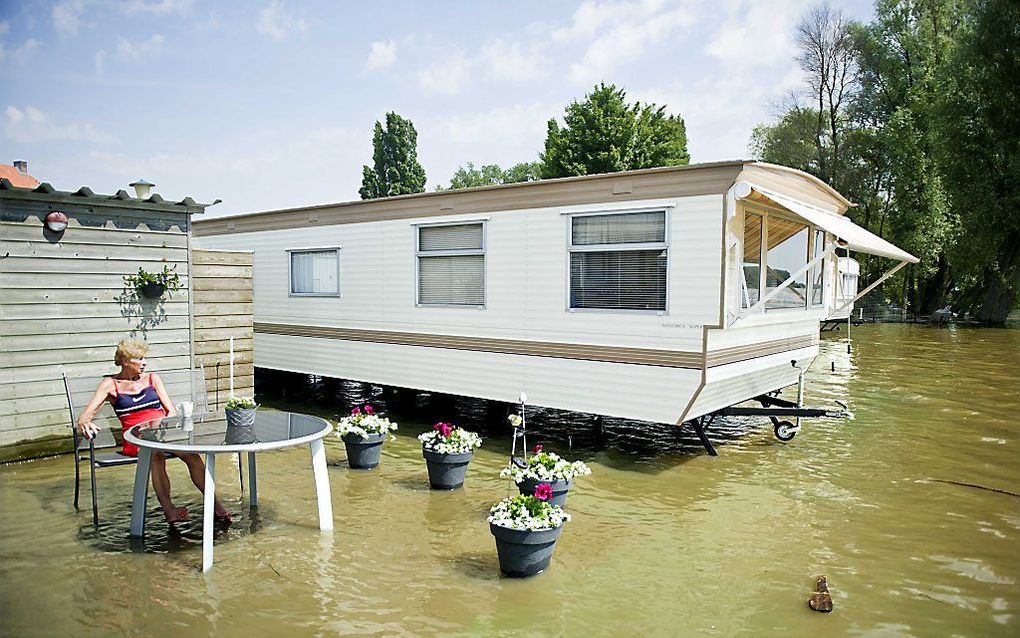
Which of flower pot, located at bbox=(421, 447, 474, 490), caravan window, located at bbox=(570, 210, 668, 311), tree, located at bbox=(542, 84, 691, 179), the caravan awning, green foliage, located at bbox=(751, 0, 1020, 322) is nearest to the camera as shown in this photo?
flower pot, located at bbox=(421, 447, 474, 490)

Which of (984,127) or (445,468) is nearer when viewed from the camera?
(445,468)

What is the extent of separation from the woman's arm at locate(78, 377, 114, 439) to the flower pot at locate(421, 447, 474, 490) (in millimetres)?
2598

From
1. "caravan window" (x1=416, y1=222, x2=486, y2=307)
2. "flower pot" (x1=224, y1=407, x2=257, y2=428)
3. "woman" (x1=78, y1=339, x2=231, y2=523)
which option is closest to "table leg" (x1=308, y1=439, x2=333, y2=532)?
"flower pot" (x1=224, y1=407, x2=257, y2=428)

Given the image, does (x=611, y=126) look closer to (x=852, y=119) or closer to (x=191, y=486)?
(x=852, y=119)

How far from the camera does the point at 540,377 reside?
8133mm

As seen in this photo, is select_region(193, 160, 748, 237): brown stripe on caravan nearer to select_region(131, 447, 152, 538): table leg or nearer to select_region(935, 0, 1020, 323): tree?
select_region(131, 447, 152, 538): table leg

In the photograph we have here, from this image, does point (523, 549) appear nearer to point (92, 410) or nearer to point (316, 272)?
point (92, 410)

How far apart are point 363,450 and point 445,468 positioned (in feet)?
3.69

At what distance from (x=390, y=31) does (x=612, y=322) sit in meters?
5.85

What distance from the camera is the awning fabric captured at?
708 centimetres

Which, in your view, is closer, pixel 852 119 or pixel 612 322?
pixel 612 322

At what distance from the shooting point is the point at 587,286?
25.6ft

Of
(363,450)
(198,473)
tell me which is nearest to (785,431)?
(363,450)

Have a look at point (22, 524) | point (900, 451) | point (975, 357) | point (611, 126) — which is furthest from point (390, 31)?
point (611, 126)
